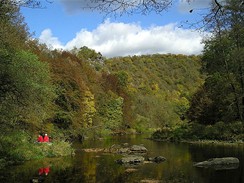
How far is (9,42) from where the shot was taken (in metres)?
19.5

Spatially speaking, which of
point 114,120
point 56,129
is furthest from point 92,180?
point 114,120

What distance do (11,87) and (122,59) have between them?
103822 mm

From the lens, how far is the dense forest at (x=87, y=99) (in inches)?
721

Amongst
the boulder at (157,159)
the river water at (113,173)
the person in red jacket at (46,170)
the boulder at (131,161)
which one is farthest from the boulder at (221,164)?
the person in red jacket at (46,170)

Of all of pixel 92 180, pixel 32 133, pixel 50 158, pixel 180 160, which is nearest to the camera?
pixel 92 180

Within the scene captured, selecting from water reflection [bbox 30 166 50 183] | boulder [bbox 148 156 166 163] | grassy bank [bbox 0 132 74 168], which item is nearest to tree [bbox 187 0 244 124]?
boulder [bbox 148 156 166 163]

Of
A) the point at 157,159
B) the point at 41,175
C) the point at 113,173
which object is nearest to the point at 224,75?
the point at 157,159

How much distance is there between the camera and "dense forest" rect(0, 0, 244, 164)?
721 inches

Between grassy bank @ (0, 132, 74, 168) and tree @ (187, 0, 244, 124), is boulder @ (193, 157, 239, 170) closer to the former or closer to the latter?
tree @ (187, 0, 244, 124)

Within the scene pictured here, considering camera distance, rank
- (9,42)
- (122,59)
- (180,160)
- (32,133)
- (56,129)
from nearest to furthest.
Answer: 1. (9,42)
2. (180,160)
3. (32,133)
4. (56,129)
5. (122,59)

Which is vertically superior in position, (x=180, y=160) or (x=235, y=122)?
(x=235, y=122)

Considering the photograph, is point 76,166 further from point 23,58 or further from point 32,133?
point 32,133

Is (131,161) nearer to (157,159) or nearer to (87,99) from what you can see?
(157,159)

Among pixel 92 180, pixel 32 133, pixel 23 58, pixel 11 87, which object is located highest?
pixel 23 58
